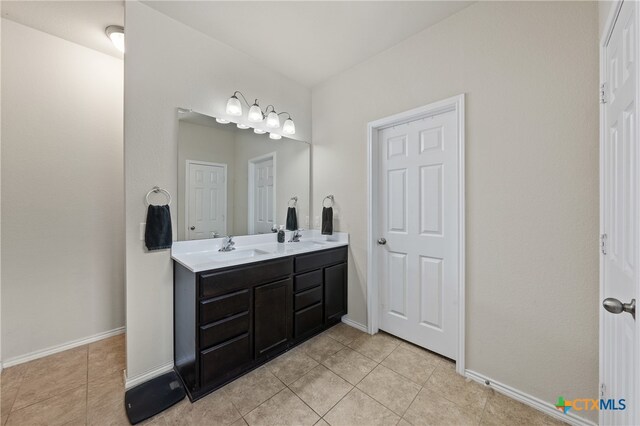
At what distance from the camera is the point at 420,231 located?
2172 mm

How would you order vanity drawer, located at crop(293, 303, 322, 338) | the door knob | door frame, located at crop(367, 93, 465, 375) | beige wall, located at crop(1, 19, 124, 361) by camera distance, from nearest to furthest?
1. the door knob
2. door frame, located at crop(367, 93, 465, 375)
3. beige wall, located at crop(1, 19, 124, 361)
4. vanity drawer, located at crop(293, 303, 322, 338)

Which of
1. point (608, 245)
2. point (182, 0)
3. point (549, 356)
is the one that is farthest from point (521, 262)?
point (182, 0)

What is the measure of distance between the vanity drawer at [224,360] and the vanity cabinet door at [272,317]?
0.10 meters

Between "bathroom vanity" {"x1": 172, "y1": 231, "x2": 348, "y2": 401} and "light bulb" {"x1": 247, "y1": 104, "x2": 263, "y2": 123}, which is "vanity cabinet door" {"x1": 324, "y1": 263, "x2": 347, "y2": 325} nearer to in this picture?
"bathroom vanity" {"x1": 172, "y1": 231, "x2": 348, "y2": 401}

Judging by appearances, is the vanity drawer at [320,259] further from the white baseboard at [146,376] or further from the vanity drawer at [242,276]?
the white baseboard at [146,376]

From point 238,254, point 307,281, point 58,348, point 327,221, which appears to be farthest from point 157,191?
point 58,348

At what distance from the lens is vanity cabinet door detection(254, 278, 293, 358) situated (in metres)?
1.87

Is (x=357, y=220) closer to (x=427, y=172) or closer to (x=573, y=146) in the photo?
(x=427, y=172)

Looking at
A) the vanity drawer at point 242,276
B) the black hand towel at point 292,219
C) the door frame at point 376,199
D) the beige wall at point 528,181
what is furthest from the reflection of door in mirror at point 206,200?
the beige wall at point 528,181

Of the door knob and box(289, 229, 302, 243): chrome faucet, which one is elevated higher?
box(289, 229, 302, 243): chrome faucet

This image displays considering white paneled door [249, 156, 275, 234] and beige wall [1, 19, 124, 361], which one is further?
white paneled door [249, 156, 275, 234]

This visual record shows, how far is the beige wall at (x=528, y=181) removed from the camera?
1383 mm

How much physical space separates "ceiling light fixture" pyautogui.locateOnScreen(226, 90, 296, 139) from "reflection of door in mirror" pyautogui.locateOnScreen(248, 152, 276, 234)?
0.31 metres

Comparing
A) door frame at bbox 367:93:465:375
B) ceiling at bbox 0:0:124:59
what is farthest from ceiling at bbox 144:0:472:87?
door frame at bbox 367:93:465:375
